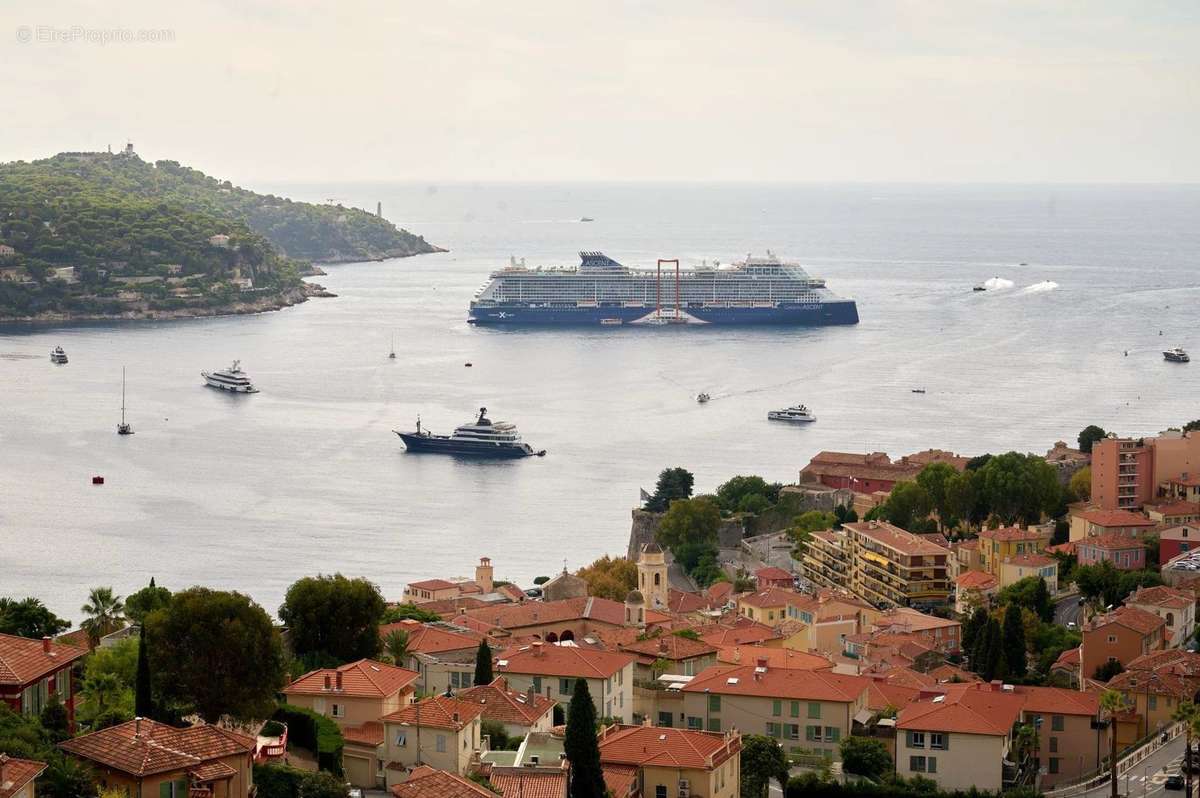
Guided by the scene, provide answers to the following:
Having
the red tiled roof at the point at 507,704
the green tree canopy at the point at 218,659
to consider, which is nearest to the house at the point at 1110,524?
the red tiled roof at the point at 507,704

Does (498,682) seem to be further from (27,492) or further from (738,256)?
(738,256)

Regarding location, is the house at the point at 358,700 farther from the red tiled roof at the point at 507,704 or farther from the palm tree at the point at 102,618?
the palm tree at the point at 102,618

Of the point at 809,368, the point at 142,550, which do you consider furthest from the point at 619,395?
the point at 142,550

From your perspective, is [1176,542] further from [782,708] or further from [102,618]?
[102,618]

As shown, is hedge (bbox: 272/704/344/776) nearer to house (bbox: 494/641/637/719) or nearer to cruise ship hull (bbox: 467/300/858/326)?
house (bbox: 494/641/637/719)

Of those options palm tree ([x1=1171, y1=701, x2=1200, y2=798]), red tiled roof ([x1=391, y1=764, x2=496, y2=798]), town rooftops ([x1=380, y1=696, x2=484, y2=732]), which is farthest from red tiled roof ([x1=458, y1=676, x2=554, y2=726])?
palm tree ([x1=1171, y1=701, x2=1200, y2=798])

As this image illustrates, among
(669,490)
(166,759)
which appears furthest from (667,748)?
(669,490)
